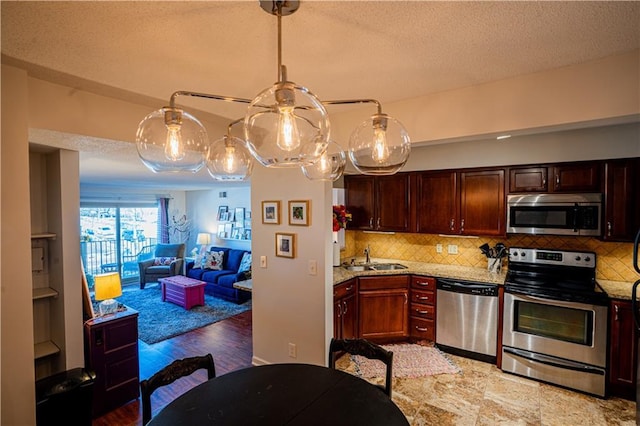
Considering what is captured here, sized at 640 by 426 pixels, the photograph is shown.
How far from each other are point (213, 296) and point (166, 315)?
4.16 ft

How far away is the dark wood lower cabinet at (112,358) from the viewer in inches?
106

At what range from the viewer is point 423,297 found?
3.66 meters

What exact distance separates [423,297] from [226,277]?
13.5 ft

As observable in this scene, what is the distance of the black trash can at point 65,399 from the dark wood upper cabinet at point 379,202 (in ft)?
10.8

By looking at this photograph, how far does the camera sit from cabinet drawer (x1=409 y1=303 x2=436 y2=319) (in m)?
3.63

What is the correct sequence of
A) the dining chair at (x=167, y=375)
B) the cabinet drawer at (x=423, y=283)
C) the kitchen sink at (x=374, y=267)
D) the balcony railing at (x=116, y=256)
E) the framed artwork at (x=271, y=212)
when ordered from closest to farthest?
the dining chair at (x=167, y=375) → the framed artwork at (x=271, y=212) → the cabinet drawer at (x=423, y=283) → the kitchen sink at (x=374, y=267) → the balcony railing at (x=116, y=256)

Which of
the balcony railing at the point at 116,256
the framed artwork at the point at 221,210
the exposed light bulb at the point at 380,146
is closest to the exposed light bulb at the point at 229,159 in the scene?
the exposed light bulb at the point at 380,146

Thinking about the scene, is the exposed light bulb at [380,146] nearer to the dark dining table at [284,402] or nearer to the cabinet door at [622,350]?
the dark dining table at [284,402]

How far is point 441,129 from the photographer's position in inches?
92.2

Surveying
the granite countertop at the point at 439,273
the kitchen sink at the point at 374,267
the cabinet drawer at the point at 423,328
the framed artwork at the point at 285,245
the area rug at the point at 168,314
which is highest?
the framed artwork at the point at 285,245

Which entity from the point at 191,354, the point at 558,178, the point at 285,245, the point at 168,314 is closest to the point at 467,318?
the point at 558,178

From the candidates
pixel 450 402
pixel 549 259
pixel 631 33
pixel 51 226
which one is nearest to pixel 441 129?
pixel 631 33

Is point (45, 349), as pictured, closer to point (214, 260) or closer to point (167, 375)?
point (167, 375)

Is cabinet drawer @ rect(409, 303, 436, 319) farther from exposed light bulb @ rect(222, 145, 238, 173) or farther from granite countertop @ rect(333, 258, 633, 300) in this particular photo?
exposed light bulb @ rect(222, 145, 238, 173)
